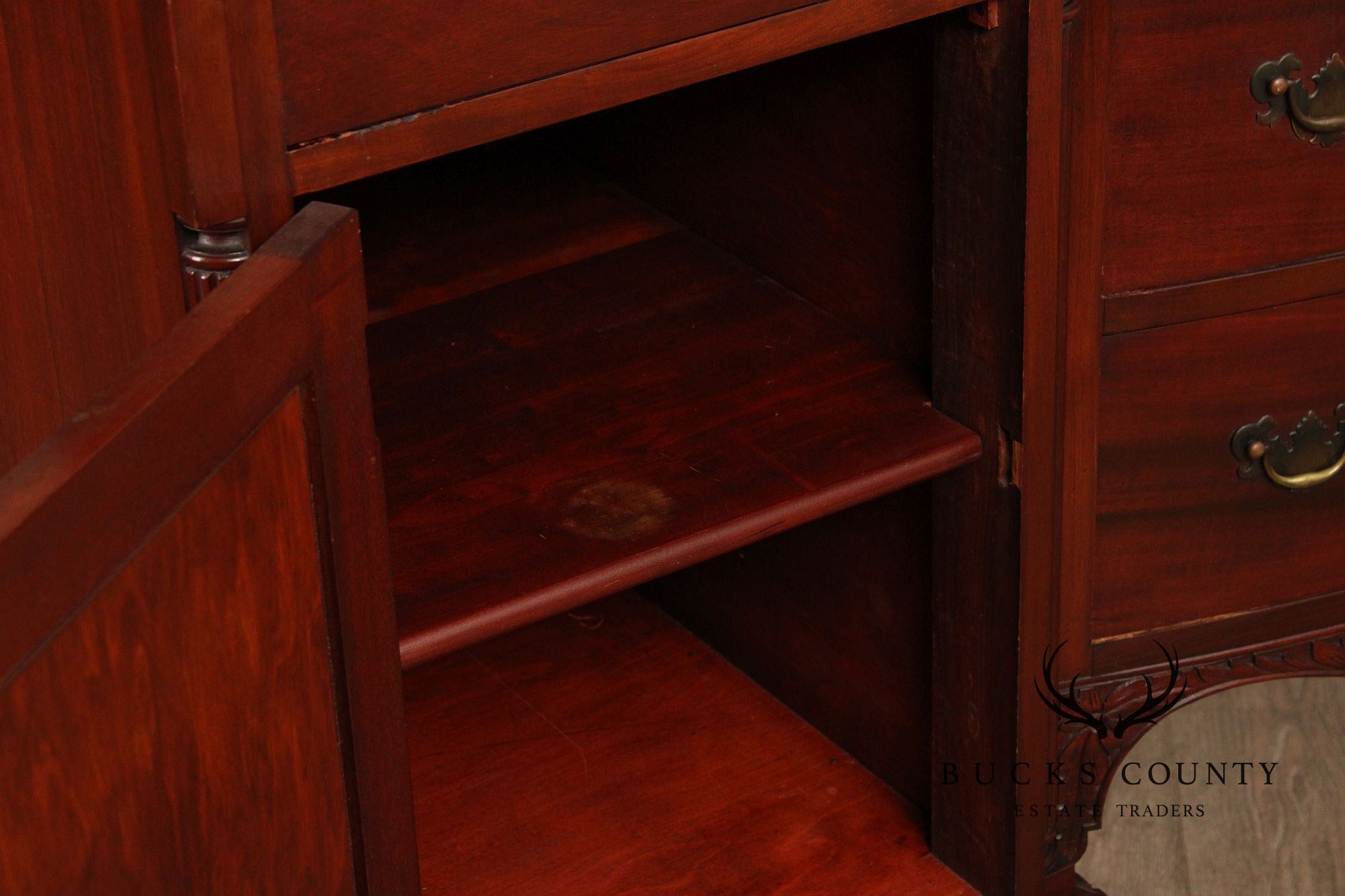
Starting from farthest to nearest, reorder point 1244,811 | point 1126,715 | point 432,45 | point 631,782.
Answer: point 1244,811 < point 631,782 < point 1126,715 < point 432,45

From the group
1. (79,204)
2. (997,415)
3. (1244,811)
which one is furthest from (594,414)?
(1244,811)

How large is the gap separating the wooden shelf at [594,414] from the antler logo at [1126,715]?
152 millimetres

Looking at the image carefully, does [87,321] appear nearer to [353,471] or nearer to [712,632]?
[353,471]

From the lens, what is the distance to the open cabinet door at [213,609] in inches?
16.0

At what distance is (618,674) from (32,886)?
0.73m

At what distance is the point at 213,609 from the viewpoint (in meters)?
0.48

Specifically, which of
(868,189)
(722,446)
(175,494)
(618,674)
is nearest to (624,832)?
(618,674)

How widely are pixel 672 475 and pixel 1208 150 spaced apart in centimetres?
30

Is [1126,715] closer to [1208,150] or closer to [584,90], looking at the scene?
[1208,150]

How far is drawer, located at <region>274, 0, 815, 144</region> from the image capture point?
572mm

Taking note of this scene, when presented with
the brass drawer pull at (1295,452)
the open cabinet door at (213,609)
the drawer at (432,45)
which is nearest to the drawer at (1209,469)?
the brass drawer pull at (1295,452)

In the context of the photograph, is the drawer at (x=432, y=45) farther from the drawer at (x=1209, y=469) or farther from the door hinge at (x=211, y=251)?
the drawer at (x=1209, y=469)

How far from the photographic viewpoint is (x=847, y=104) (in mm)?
900

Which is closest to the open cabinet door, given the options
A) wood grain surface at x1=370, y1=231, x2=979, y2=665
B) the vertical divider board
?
wood grain surface at x1=370, y1=231, x2=979, y2=665
